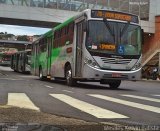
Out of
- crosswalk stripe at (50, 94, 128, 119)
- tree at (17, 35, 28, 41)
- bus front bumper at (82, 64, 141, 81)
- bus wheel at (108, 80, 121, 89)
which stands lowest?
bus wheel at (108, 80, 121, 89)

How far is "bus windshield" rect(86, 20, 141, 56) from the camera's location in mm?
18688

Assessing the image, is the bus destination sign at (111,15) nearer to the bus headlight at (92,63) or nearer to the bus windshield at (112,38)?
the bus windshield at (112,38)

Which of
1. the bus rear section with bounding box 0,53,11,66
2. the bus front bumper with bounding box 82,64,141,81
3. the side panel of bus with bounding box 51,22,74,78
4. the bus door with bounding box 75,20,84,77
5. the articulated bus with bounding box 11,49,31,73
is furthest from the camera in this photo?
the bus rear section with bounding box 0,53,11,66

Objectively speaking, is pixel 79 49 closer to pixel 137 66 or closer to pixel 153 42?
pixel 137 66

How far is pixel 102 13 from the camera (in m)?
19.2

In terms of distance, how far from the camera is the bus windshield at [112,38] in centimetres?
1869

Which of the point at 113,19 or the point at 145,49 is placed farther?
the point at 145,49

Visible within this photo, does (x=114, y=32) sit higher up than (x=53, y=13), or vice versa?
(x=53, y=13)

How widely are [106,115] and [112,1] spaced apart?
42531 mm

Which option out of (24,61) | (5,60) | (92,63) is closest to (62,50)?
(92,63)

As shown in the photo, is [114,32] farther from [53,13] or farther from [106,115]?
[53,13]

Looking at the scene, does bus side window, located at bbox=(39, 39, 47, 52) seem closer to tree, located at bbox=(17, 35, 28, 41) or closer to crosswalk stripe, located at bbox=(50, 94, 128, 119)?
crosswalk stripe, located at bbox=(50, 94, 128, 119)

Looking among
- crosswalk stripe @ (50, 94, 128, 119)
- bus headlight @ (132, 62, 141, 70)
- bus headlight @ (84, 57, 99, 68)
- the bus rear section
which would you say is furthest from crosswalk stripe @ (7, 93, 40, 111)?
the bus rear section

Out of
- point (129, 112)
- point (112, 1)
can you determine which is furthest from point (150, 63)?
point (129, 112)
